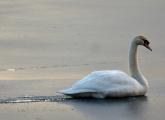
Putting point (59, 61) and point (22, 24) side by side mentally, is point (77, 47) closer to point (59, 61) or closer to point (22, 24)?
point (59, 61)

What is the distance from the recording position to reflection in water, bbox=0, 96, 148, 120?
34.8 feet

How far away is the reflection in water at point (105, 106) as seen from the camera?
10.6 m

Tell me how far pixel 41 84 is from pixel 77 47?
380 centimetres

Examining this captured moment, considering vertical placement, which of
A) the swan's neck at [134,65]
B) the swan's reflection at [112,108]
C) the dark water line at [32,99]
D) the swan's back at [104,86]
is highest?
the swan's neck at [134,65]

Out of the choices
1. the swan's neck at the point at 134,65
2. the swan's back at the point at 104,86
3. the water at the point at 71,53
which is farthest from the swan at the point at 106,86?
the swan's neck at the point at 134,65

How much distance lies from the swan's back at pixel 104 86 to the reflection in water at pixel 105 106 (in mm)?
100

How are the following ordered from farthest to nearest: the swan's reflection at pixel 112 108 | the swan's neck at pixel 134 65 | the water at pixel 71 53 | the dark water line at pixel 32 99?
the swan's neck at pixel 134 65 → the dark water line at pixel 32 99 → the water at pixel 71 53 → the swan's reflection at pixel 112 108

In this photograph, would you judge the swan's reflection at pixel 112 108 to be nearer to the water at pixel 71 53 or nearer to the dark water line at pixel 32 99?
the water at pixel 71 53

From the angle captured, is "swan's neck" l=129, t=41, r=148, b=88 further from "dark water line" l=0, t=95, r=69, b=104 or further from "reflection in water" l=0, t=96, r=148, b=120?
"dark water line" l=0, t=95, r=69, b=104

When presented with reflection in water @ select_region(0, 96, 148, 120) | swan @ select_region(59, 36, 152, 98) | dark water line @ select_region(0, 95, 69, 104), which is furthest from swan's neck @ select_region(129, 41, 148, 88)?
dark water line @ select_region(0, 95, 69, 104)

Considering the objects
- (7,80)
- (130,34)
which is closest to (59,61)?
(7,80)

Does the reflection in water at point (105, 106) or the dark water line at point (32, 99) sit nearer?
the reflection in water at point (105, 106)

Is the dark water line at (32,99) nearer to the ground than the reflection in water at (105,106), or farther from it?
farther from it

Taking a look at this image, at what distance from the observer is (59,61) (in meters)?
14.8
